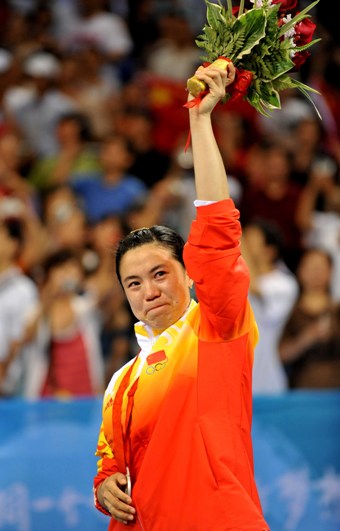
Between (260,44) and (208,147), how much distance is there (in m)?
0.40

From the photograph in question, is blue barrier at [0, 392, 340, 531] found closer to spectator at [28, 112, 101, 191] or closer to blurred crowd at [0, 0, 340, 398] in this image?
blurred crowd at [0, 0, 340, 398]

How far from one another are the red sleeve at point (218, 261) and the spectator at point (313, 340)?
4093 mm

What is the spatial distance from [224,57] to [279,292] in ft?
14.0

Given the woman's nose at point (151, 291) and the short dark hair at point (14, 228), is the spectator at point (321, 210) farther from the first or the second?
the woman's nose at point (151, 291)

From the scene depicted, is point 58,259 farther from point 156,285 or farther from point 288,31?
point 288,31

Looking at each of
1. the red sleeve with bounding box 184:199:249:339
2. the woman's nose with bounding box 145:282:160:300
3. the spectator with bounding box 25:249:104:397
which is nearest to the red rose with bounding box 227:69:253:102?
the red sleeve with bounding box 184:199:249:339

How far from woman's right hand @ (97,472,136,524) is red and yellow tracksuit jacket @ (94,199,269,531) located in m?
0.03

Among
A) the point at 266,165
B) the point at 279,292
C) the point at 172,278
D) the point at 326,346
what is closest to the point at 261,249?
the point at 279,292

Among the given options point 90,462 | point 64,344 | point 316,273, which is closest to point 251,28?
point 90,462

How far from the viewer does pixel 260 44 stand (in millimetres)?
3156

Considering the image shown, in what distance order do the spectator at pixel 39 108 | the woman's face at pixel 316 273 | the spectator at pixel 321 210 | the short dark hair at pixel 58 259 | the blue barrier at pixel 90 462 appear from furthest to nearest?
the spectator at pixel 39 108 < the spectator at pixel 321 210 < the woman's face at pixel 316 273 < the short dark hair at pixel 58 259 < the blue barrier at pixel 90 462

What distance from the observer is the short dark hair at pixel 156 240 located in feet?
11.1

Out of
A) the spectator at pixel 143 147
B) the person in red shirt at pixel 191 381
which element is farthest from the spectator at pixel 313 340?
the person in red shirt at pixel 191 381

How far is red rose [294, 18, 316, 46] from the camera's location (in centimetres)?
320
